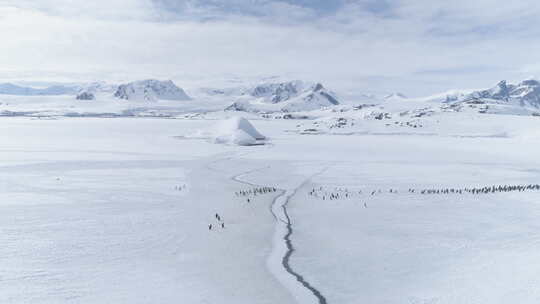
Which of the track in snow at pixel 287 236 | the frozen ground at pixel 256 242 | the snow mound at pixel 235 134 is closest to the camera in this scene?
the frozen ground at pixel 256 242

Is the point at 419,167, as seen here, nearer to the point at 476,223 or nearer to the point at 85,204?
the point at 476,223

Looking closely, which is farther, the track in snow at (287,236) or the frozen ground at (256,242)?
the track in snow at (287,236)

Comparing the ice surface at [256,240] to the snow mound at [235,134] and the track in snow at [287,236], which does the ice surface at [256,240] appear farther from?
the snow mound at [235,134]

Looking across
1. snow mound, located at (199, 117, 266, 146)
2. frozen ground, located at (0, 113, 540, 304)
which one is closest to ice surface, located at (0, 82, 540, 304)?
frozen ground, located at (0, 113, 540, 304)

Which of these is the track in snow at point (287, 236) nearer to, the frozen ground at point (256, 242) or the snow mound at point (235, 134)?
the frozen ground at point (256, 242)

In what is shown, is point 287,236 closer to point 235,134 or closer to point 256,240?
point 256,240

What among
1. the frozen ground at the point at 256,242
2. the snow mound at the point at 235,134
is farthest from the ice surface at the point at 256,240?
the snow mound at the point at 235,134

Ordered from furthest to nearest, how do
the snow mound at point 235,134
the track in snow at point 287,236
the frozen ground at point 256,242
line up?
the snow mound at point 235,134 < the track in snow at point 287,236 < the frozen ground at point 256,242

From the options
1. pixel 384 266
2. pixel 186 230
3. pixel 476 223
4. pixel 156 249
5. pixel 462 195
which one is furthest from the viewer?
pixel 462 195

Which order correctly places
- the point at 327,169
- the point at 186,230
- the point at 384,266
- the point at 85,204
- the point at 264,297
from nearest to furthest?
the point at 264,297, the point at 384,266, the point at 186,230, the point at 85,204, the point at 327,169

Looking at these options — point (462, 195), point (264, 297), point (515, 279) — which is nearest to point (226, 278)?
point (264, 297)

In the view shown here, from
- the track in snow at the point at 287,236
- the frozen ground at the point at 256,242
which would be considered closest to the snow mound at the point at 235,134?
the frozen ground at the point at 256,242
